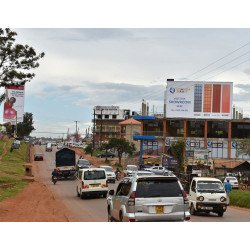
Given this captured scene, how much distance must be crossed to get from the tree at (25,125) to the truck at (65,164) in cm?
11714

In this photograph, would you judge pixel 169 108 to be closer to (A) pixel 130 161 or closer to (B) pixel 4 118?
(A) pixel 130 161

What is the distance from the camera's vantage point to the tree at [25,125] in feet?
532

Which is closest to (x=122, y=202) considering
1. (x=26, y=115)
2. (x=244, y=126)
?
(x=244, y=126)

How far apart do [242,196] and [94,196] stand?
376 inches

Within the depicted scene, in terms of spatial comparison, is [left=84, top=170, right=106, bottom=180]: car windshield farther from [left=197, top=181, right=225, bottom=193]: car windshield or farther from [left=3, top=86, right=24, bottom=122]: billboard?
[left=3, top=86, right=24, bottom=122]: billboard

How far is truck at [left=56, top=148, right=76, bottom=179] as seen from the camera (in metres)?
47.6

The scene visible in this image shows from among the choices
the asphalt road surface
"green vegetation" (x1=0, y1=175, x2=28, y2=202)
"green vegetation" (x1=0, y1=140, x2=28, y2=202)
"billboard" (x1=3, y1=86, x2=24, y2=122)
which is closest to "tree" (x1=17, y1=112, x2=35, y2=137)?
"billboard" (x1=3, y1=86, x2=24, y2=122)

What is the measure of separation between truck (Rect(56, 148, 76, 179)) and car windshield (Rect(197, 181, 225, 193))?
2894cm

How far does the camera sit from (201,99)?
281 ft

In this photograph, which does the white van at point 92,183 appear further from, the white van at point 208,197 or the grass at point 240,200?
the white van at point 208,197

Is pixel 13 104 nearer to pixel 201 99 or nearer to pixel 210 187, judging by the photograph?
pixel 201 99

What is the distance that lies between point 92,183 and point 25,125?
141m

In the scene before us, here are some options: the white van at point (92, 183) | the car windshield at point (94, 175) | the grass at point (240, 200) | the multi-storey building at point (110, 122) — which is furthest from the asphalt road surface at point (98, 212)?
the multi-storey building at point (110, 122)

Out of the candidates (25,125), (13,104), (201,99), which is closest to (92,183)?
(201,99)
